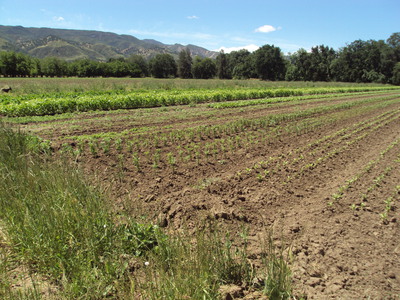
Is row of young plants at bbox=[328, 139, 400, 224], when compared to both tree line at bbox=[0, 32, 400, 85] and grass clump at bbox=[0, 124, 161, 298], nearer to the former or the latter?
grass clump at bbox=[0, 124, 161, 298]

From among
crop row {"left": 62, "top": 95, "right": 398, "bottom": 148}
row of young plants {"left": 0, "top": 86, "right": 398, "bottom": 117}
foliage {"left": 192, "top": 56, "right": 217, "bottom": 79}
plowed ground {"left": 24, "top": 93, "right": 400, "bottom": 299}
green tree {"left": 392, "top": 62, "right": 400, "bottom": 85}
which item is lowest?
plowed ground {"left": 24, "top": 93, "right": 400, "bottom": 299}

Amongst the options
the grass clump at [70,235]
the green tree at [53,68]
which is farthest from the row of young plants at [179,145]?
the green tree at [53,68]

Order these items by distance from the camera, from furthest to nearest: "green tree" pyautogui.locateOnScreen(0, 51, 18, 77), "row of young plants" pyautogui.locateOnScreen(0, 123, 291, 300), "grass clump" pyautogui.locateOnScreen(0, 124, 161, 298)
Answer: "green tree" pyautogui.locateOnScreen(0, 51, 18, 77) < "grass clump" pyautogui.locateOnScreen(0, 124, 161, 298) < "row of young plants" pyautogui.locateOnScreen(0, 123, 291, 300)

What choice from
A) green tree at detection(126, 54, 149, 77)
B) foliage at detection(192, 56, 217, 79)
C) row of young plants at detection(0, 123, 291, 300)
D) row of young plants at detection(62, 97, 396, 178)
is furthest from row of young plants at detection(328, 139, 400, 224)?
foliage at detection(192, 56, 217, 79)

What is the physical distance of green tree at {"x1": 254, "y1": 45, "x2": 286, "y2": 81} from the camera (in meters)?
88.2

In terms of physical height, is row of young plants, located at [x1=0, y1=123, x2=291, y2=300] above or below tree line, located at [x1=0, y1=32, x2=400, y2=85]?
below

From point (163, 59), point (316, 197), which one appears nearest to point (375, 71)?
point (163, 59)

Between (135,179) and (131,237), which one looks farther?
(135,179)

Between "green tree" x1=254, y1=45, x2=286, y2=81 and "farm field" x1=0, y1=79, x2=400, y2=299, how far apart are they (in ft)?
277

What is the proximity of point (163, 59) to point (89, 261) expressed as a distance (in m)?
108

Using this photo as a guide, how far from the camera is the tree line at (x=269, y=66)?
75688mm

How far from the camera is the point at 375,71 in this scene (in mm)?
77500

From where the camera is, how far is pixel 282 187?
5.42 metres

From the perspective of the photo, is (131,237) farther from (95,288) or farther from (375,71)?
(375,71)
